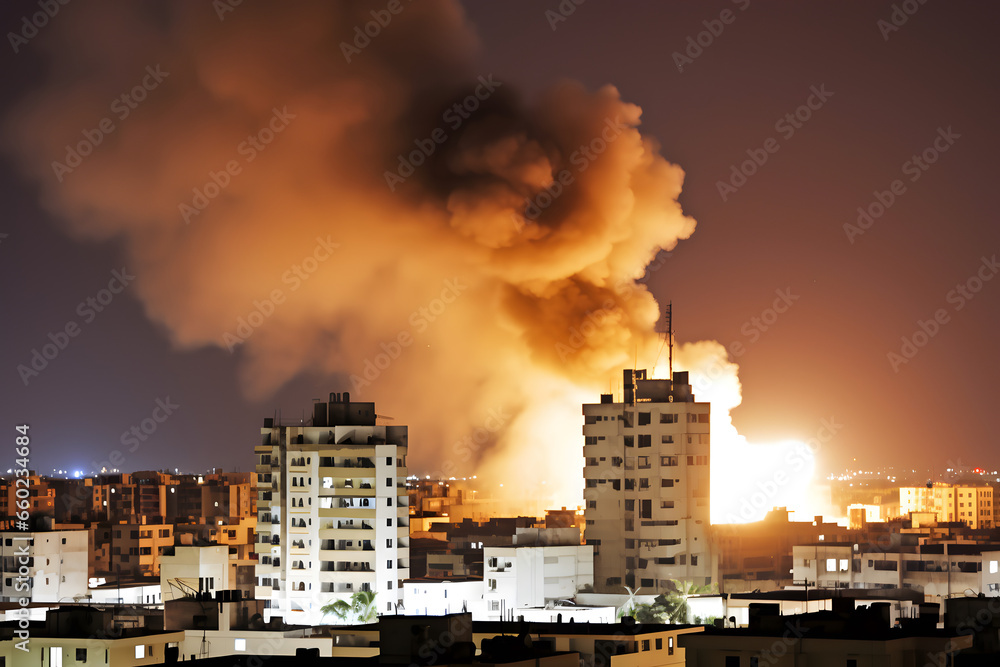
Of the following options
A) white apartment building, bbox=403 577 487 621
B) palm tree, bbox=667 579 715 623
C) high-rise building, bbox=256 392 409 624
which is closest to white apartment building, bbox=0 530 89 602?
high-rise building, bbox=256 392 409 624

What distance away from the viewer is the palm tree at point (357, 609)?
70.0m

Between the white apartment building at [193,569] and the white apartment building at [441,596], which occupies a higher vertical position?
the white apartment building at [193,569]

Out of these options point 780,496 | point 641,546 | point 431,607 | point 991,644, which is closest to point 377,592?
point 431,607

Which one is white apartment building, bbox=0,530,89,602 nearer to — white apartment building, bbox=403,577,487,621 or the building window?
white apartment building, bbox=403,577,487,621

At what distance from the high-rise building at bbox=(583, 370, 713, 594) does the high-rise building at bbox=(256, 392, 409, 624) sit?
9.82 metres

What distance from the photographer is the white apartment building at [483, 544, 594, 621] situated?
241 feet

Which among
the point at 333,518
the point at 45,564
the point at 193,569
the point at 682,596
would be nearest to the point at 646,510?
the point at 682,596

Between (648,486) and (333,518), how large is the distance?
573 inches

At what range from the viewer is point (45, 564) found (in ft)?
264

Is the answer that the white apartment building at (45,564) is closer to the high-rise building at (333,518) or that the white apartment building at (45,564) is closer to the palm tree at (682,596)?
the high-rise building at (333,518)

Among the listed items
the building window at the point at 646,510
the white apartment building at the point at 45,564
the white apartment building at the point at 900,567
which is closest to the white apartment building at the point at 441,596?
the building window at the point at 646,510

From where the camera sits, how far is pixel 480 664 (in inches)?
1191

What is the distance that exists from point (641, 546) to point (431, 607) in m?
12.1

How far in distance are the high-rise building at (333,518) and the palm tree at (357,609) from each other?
1327mm
